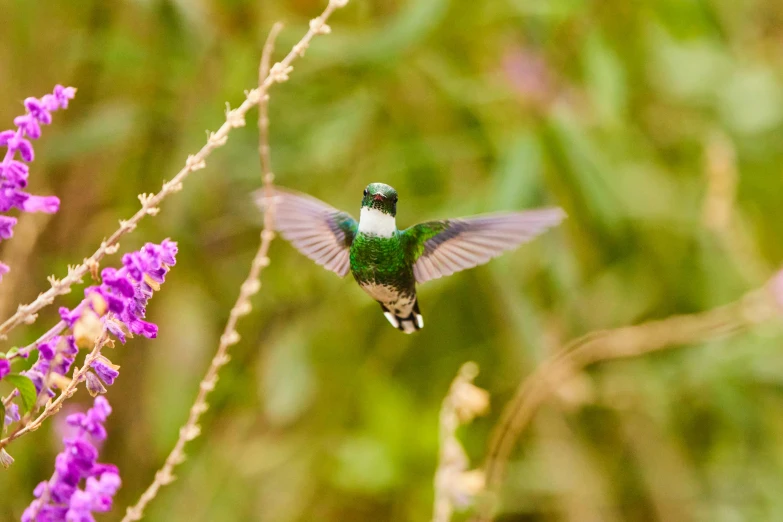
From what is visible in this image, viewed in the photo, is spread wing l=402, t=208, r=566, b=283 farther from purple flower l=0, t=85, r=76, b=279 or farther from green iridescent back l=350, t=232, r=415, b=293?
purple flower l=0, t=85, r=76, b=279

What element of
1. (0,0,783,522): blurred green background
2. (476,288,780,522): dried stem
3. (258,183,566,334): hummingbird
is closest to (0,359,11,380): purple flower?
(258,183,566,334): hummingbird

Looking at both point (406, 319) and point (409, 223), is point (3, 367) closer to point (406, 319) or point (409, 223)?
point (406, 319)

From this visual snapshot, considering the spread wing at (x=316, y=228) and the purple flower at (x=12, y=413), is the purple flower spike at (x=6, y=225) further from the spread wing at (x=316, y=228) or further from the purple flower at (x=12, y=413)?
the spread wing at (x=316, y=228)

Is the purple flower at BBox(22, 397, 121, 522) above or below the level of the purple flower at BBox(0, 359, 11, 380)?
below

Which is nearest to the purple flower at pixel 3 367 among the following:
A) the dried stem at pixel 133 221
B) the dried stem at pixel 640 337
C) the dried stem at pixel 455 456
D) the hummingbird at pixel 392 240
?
the dried stem at pixel 133 221

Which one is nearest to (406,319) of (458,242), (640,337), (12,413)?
(458,242)

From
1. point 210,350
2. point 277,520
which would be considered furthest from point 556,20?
point 277,520
